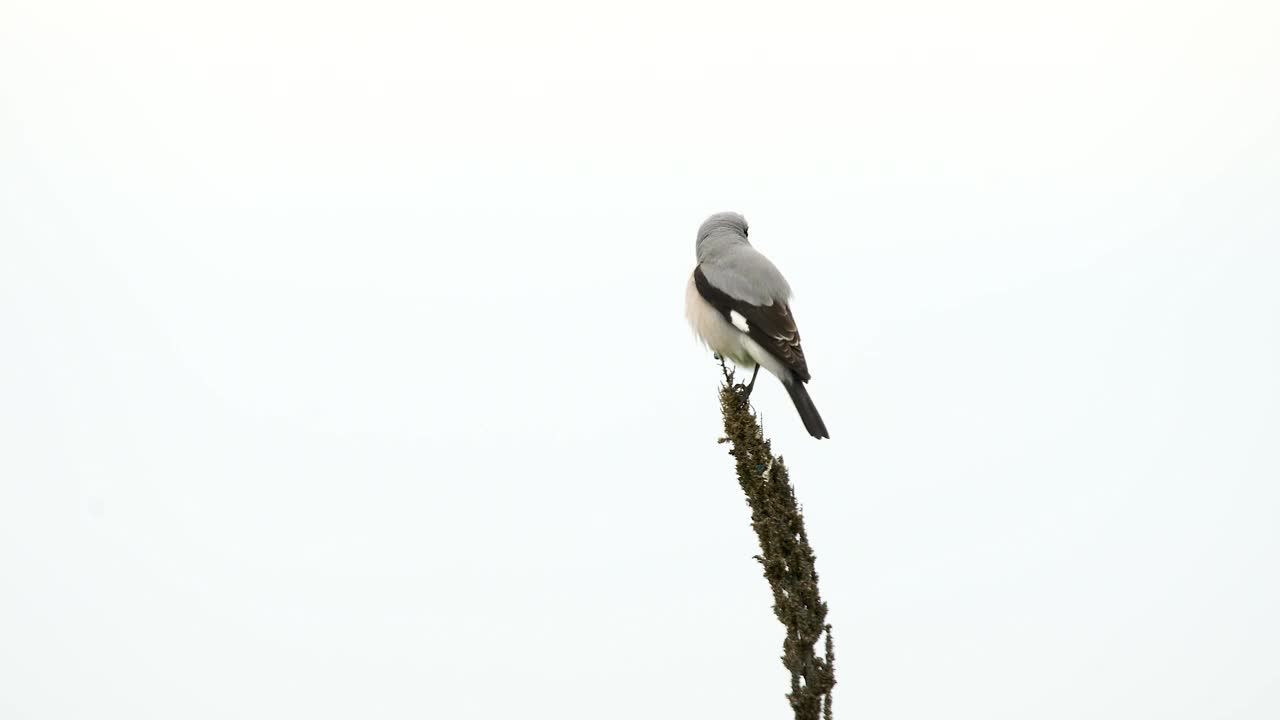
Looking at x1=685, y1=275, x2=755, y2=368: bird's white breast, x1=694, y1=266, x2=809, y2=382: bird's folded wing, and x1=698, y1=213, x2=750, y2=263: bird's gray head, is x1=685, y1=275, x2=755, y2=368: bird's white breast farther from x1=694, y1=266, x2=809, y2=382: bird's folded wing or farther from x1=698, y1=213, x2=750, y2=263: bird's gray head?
x1=698, y1=213, x2=750, y2=263: bird's gray head

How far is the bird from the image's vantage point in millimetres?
12172

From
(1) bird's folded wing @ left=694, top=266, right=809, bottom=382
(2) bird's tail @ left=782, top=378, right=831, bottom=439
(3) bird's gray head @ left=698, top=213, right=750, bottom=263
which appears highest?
(3) bird's gray head @ left=698, top=213, right=750, bottom=263

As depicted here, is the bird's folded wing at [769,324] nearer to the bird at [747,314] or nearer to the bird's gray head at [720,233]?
the bird at [747,314]

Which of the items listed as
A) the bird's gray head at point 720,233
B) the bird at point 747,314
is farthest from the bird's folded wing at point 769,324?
the bird's gray head at point 720,233

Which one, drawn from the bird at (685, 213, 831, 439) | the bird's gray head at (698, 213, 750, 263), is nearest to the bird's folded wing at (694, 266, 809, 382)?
the bird at (685, 213, 831, 439)

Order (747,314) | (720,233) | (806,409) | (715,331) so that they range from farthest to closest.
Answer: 1. (720,233)
2. (715,331)
3. (747,314)
4. (806,409)

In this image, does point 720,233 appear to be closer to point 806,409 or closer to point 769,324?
point 769,324

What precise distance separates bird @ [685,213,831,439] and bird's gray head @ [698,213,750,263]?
0.01 meters

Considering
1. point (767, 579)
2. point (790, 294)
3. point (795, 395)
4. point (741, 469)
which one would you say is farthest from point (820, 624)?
point (790, 294)

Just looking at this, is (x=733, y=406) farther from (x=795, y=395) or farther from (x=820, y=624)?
(x=795, y=395)

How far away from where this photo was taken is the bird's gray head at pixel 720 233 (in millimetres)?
13484

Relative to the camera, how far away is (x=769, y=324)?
12.3 meters

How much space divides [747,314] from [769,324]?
24 cm

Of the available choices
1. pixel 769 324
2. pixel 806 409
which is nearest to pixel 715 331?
pixel 769 324
